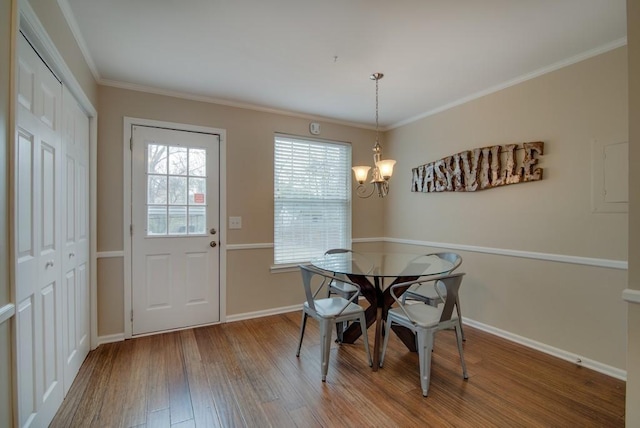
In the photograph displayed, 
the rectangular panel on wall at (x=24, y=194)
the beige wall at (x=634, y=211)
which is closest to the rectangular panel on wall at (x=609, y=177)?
the beige wall at (x=634, y=211)

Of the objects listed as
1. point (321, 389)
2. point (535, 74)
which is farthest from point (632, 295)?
point (535, 74)

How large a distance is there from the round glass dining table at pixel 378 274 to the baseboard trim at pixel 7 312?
69.3 inches

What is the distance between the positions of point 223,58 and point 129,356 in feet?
8.73

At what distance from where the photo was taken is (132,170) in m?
2.94

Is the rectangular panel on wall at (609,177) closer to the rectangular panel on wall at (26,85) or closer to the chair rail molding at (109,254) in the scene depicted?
the rectangular panel on wall at (26,85)

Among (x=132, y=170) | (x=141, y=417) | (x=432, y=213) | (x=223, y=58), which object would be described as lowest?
(x=141, y=417)

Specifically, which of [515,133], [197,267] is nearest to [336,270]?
[197,267]

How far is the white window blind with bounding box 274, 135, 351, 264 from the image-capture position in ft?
12.3

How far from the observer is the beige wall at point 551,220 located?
2.26 m

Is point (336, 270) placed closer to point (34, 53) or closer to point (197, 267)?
point (197, 267)

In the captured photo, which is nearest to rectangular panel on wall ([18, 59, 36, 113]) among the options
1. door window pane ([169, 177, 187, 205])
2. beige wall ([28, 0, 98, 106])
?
beige wall ([28, 0, 98, 106])

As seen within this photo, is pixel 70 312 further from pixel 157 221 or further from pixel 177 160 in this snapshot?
pixel 177 160

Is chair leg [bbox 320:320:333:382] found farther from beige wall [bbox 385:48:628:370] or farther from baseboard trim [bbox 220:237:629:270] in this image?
beige wall [bbox 385:48:628:370]

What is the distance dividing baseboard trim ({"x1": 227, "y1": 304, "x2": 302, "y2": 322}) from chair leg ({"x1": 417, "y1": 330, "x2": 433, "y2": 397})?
6.44ft
